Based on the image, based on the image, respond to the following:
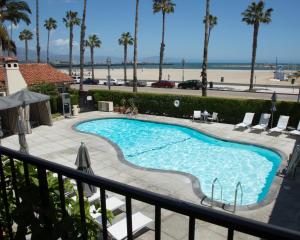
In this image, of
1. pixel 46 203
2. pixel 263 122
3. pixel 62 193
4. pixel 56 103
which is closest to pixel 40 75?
pixel 56 103

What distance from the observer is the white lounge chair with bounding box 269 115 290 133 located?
18.5 meters

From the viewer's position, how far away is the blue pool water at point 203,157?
1263 centimetres

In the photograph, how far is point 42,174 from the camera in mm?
2418

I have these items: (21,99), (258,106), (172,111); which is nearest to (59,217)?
(21,99)

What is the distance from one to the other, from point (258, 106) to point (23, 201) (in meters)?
20.1

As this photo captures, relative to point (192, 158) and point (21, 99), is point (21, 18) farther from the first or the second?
point (192, 158)

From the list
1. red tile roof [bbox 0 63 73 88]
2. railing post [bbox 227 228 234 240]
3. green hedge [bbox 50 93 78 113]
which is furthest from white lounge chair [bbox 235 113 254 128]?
railing post [bbox 227 228 234 240]

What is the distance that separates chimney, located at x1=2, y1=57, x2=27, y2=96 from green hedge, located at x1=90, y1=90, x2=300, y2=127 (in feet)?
25.8

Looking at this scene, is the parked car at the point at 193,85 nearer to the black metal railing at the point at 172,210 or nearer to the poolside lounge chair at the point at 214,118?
the poolside lounge chair at the point at 214,118

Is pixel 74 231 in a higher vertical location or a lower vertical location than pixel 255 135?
higher

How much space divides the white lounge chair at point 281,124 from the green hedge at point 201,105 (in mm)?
717

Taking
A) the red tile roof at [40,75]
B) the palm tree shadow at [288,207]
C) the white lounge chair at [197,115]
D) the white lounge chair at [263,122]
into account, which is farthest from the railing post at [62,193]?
the red tile roof at [40,75]

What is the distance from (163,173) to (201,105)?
12.0m

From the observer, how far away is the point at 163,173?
12375mm
